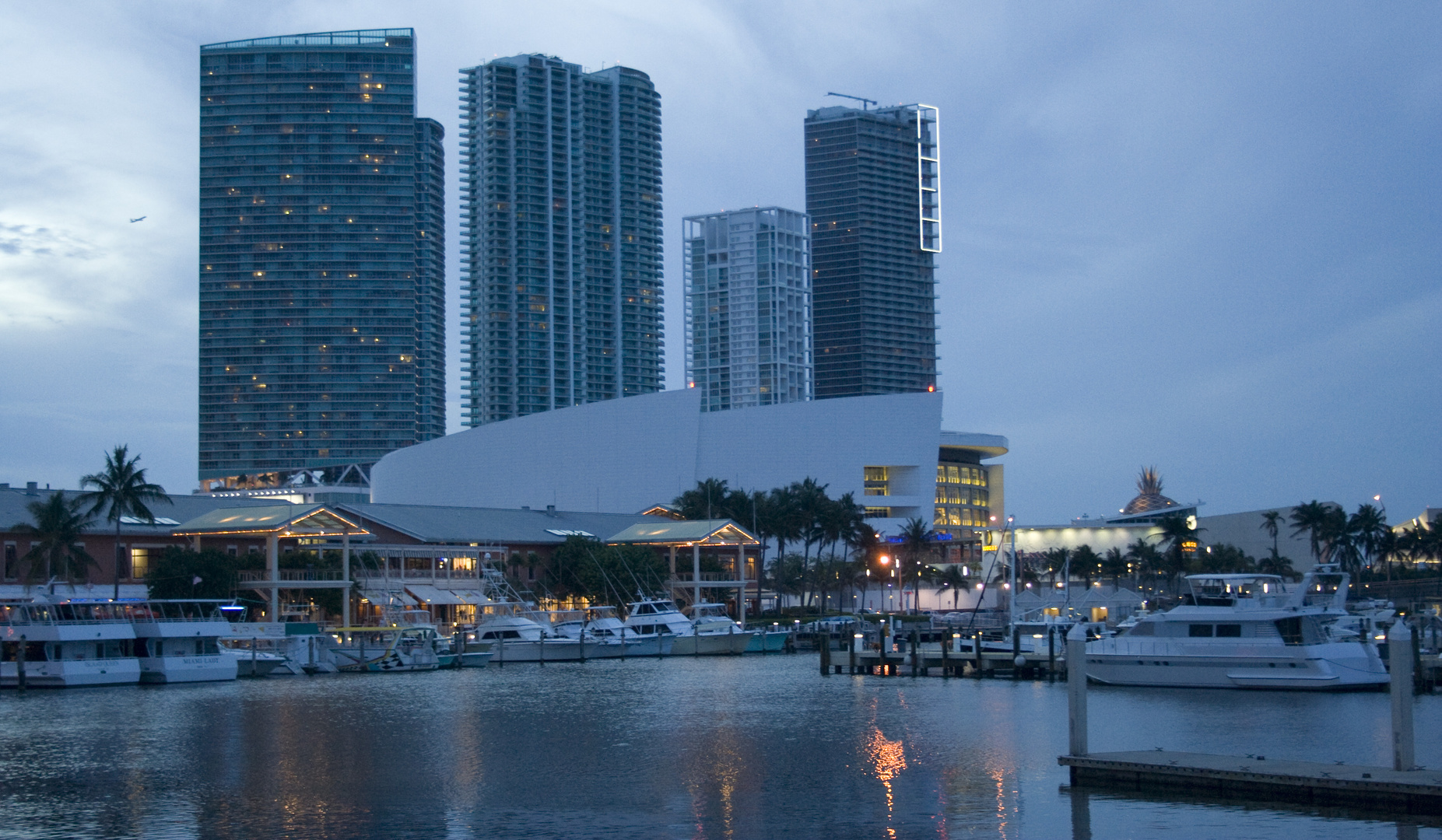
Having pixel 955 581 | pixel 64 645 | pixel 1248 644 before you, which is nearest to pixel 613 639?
pixel 64 645

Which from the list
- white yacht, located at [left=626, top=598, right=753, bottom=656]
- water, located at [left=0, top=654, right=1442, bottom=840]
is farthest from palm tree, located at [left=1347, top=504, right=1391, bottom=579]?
water, located at [left=0, top=654, right=1442, bottom=840]

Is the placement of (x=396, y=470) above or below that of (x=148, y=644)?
above

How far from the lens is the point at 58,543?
8012 centimetres

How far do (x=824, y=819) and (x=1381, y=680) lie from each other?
33.6 m

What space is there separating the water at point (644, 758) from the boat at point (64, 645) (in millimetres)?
1853

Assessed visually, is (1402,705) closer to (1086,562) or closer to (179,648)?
(179,648)

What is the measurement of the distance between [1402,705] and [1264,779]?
3065 mm

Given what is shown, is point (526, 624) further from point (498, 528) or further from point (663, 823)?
point (663, 823)

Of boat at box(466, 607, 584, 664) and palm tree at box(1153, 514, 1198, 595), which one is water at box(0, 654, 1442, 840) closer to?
boat at box(466, 607, 584, 664)

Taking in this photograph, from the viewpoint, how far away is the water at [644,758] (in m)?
29.8

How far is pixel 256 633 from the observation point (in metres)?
78.6

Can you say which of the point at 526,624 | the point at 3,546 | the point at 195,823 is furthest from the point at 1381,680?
the point at 3,546

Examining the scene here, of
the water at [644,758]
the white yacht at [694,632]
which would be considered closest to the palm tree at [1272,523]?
the white yacht at [694,632]

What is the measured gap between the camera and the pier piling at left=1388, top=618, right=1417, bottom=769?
28.2 m
